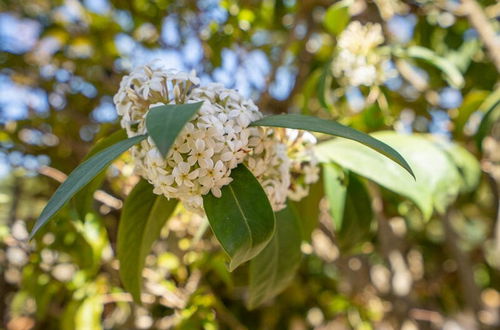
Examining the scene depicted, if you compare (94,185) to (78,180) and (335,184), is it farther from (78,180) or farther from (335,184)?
(335,184)

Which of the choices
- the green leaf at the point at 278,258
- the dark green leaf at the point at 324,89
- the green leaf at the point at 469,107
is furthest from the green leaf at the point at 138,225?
the green leaf at the point at 469,107

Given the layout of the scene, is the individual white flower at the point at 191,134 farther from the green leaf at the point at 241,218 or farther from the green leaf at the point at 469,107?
the green leaf at the point at 469,107

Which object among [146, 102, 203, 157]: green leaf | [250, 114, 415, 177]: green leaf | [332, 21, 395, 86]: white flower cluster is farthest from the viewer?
[332, 21, 395, 86]: white flower cluster

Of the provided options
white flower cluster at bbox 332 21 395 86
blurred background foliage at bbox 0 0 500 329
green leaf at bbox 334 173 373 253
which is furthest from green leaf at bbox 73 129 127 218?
white flower cluster at bbox 332 21 395 86

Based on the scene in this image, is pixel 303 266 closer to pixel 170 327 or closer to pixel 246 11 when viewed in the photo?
pixel 170 327

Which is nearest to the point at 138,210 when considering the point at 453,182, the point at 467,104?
the point at 453,182

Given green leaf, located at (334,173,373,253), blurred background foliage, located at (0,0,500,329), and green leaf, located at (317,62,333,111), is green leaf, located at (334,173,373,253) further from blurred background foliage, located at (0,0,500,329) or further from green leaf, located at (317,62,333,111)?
green leaf, located at (317,62,333,111)
